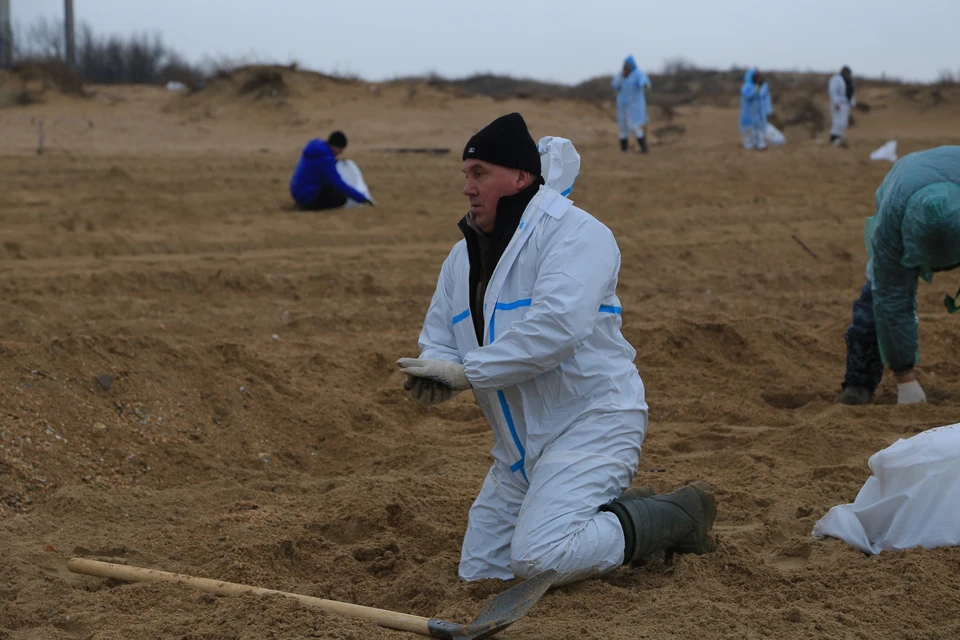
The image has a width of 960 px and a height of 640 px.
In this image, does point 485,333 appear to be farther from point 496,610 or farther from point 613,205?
point 613,205

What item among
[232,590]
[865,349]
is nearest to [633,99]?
[865,349]

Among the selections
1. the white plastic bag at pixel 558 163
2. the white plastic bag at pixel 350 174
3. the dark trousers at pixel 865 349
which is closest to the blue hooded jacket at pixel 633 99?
the white plastic bag at pixel 350 174

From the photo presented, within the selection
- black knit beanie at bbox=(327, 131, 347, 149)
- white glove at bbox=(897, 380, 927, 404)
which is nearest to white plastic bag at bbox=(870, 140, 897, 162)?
black knit beanie at bbox=(327, 131, 347, 149)

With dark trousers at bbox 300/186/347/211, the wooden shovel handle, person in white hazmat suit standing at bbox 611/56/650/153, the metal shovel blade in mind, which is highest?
person in white hazmat suit standing at bbox 611/56/650/153

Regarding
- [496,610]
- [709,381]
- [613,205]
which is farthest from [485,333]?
[613,205]

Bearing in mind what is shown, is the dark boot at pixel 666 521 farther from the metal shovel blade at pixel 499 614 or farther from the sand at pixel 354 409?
the metal shovel blade at pixel 499 614

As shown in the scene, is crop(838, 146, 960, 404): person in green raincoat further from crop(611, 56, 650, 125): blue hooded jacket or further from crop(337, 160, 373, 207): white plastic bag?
crop(611, 56, 650, 125): blue hooded jacket

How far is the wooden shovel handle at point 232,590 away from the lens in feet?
10.3

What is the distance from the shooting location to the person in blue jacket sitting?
10.6 meters

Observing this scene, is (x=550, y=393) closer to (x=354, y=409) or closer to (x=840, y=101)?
(x=354, y=409)

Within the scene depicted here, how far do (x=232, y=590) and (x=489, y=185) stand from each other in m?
1.60

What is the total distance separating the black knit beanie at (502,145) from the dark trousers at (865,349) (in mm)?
2861

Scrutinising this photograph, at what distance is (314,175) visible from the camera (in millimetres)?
10703

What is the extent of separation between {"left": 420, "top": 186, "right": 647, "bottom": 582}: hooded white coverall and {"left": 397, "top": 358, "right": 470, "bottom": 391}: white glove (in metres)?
0.06
